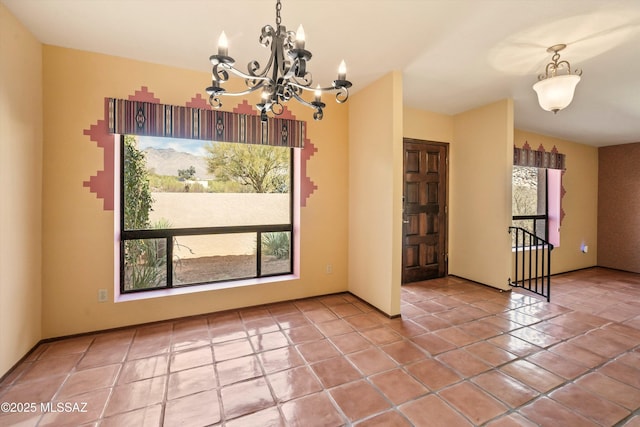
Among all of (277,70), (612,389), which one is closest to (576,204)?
(612,389)

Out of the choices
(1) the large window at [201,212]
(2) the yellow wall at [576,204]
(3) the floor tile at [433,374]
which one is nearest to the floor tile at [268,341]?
(1) the large window at [201,212]

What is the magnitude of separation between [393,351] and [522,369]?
942mm

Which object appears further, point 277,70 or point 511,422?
point 511,422

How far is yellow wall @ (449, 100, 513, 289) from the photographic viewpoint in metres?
3.75

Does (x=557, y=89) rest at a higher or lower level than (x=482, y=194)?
higher

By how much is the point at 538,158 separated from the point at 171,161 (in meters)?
5.76

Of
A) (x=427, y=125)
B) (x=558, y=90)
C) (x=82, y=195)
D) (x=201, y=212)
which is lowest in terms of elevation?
(x=201, y=212)

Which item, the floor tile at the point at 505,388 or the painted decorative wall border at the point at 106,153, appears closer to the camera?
the floor tile at the point at 505,388

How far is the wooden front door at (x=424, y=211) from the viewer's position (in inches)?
165

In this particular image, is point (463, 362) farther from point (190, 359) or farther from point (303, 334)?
point (190, 359)

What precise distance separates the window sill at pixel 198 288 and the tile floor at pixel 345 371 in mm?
296

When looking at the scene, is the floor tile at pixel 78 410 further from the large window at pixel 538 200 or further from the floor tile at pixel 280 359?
the large window at pixel 538 200

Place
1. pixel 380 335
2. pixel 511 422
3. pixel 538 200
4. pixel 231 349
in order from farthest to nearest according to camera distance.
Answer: pixel 538 200 < pixel 380 335 < pixel 231 349 < pixel 511 422

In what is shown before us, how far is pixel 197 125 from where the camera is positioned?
283cm
